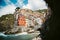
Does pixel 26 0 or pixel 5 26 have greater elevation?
pixel 26 0

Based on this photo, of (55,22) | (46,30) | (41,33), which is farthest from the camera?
(41,33)

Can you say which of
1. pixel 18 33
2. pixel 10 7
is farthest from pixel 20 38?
pixel 10 7

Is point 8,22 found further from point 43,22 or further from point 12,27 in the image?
point 43,22

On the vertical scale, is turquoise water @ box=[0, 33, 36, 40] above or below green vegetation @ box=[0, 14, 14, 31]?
below

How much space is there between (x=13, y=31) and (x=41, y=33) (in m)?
0.51

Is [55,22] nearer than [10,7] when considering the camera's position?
Yes

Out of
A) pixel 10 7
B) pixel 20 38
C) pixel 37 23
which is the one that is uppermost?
pixel 10 7

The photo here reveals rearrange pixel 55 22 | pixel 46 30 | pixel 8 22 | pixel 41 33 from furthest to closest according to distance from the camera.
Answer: pixel 8 22 < pixel 41 33 < pixel 46 30 < pixel 55 22

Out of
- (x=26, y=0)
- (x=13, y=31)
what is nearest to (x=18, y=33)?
(x=13, y=31)

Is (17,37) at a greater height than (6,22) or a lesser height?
lesser

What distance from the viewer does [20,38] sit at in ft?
12.2

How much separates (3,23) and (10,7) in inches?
12.4

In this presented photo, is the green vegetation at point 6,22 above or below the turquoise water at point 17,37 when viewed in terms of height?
above

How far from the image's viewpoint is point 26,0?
377cm
